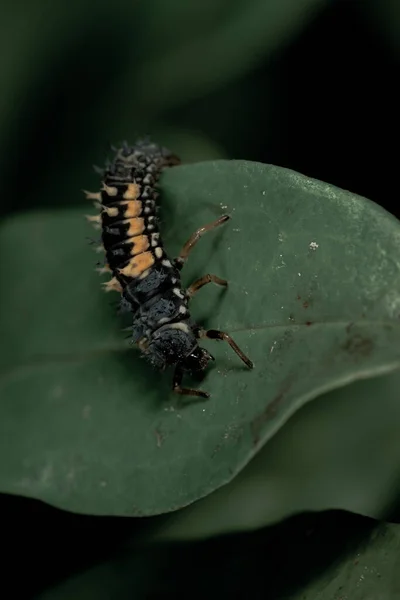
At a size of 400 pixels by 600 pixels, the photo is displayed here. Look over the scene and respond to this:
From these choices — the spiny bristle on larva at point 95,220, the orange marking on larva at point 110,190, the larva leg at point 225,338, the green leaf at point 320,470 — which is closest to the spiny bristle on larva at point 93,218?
the spiny bristle on larva at point 95,220

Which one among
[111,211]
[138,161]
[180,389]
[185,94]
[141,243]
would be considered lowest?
[180,389]

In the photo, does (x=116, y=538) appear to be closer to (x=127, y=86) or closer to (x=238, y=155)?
(x=238, y=155)

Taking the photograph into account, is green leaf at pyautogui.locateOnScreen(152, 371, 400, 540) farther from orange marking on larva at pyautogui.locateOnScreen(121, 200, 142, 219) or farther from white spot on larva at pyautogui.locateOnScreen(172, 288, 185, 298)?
orange marking on larva at pyautogui.locateOnScreen(121, 200, 142, 219)

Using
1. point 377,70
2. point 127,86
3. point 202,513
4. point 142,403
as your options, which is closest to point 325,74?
point 377,70

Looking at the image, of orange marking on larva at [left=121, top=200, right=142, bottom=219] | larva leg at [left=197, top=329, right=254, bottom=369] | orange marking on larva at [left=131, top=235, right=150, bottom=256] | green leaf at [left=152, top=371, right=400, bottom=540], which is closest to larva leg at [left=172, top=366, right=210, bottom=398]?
larva leg at [left=197, top=329, right=254, bottom=369]

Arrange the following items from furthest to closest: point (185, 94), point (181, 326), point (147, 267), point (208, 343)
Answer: point (185, 94) < point (147, 267) < point (181, 326) < point (208, 343)

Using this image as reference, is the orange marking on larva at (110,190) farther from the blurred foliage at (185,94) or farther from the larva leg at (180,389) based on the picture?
the larva leg at (180,389)

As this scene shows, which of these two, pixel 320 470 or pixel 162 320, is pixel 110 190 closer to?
pixel 162 320

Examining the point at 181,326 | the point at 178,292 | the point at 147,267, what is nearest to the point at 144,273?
the point at 147,267
